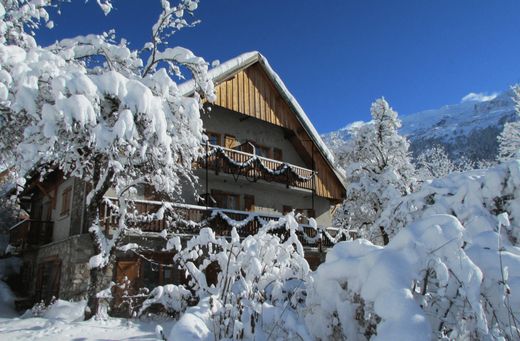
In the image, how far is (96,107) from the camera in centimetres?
821

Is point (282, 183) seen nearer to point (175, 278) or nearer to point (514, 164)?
point (175, 278)

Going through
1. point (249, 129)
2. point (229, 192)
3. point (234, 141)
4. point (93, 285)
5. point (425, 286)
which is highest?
point (249, 129)

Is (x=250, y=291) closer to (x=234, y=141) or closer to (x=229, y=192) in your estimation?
(x=229, y=192)

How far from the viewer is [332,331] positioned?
138 inches

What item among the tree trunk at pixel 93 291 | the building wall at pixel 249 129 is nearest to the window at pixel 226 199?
the building wall at pixel 249 129

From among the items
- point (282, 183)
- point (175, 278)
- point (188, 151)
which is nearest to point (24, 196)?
point (175, 278)

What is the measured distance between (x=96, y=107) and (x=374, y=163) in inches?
596

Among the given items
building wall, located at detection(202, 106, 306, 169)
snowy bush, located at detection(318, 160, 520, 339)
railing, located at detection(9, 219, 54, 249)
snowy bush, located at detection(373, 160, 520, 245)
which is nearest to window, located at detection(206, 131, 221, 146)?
building wall, located at detection(202, 106, 306, 169)

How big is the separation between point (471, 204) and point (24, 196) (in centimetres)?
2282

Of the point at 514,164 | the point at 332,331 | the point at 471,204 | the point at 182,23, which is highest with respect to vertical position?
the point at 182,23

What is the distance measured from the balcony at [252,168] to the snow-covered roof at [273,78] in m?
1.68

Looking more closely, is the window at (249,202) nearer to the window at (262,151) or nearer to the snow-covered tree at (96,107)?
the window at (262,151)

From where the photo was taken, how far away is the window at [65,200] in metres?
17.2

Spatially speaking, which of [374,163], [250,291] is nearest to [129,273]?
[250,291]
